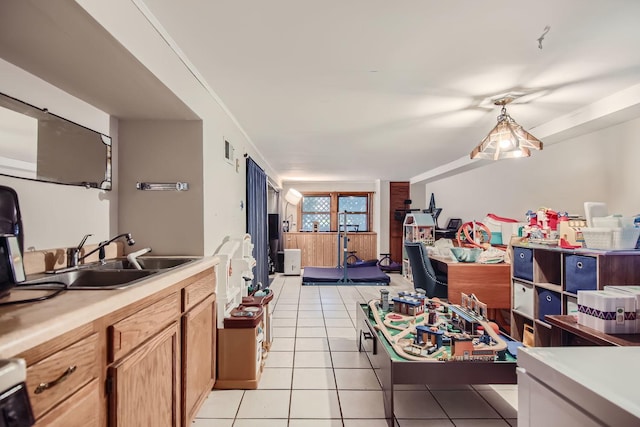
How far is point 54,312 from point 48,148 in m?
1.15

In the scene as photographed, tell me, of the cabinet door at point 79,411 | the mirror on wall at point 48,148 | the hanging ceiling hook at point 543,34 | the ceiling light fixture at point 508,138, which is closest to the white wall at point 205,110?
the mirror on wall at point 48,148

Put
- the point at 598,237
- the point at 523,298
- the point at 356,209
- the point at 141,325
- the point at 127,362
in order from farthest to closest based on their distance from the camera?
the point at 356,209, the point at 523,298, the point at 598,237, the point at 141,325, the point at 127,362

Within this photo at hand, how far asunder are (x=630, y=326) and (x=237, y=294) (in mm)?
2538

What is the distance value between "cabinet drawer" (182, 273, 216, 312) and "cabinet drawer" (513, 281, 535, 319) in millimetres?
2795

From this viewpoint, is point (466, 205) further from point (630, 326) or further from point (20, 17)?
point (20, 17)

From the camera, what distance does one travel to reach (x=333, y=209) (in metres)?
8.04

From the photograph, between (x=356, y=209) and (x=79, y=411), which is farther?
(x=356, y=209)

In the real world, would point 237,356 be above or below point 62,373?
below

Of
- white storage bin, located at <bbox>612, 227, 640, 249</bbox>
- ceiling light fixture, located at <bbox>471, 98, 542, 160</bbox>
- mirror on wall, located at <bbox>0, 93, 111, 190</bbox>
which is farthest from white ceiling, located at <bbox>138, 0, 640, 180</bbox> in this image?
white storage bin, located at <bbox>612, 227, 640, 249</bbox>

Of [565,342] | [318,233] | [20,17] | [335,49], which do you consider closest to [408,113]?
[335,49]

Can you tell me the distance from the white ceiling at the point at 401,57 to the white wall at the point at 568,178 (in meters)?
0.65

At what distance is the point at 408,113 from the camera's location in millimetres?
2881

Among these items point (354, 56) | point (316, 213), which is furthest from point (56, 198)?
point (316, 213)

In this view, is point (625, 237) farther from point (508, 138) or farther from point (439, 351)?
point (439, 351)
